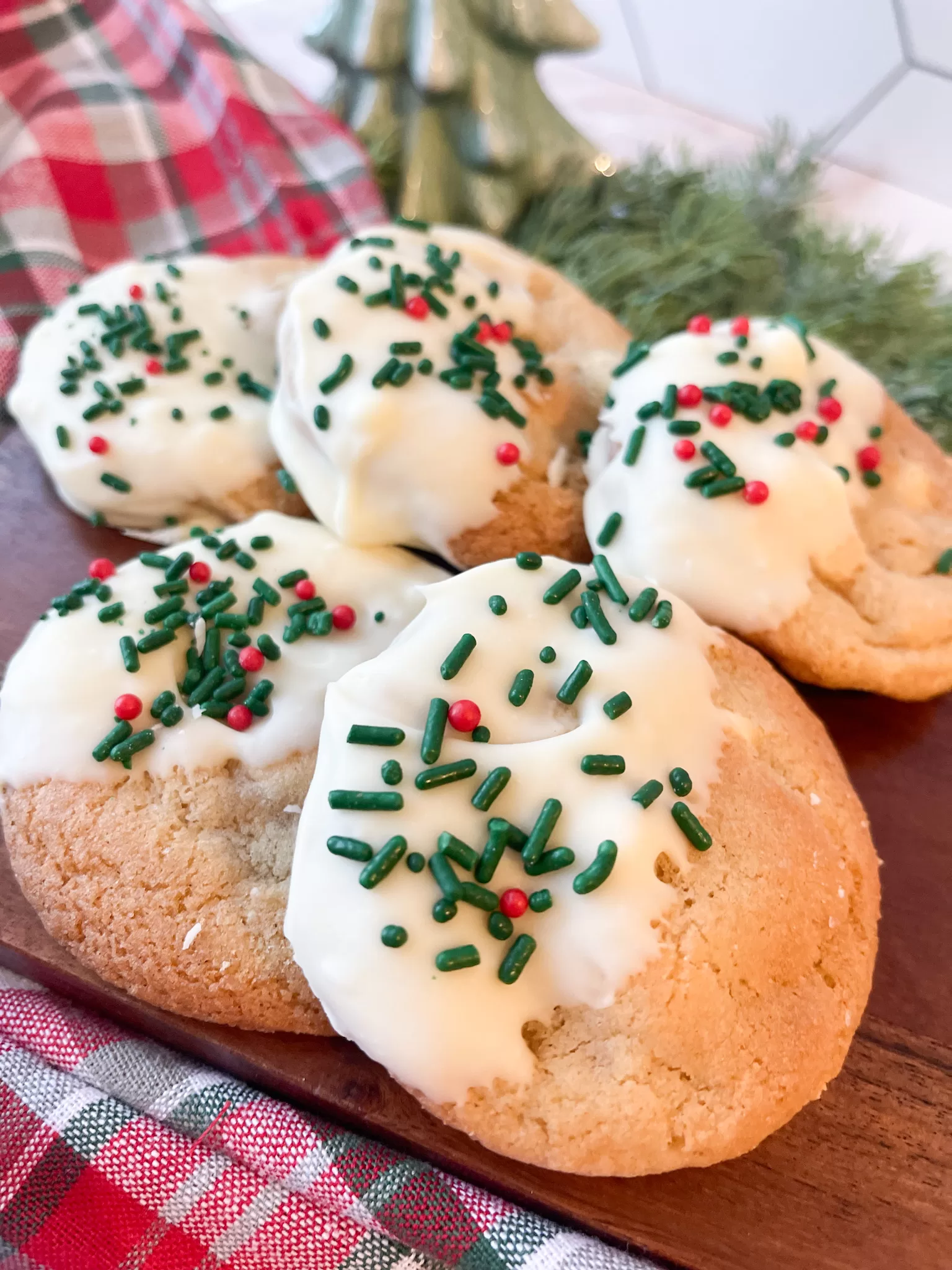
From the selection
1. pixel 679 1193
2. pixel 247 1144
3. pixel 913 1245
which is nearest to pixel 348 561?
pixel 247 1144

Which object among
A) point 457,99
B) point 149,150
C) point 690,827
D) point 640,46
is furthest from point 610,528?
point 640,46

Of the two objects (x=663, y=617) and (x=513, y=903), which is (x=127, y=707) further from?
(x=663, y=617)

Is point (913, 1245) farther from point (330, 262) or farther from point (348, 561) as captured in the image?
point (330, 262)

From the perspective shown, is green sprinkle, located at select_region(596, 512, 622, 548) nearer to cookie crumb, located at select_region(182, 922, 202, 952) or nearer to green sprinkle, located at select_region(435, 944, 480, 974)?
green sprinkle, located at select_region(435, 944, 480, 974)

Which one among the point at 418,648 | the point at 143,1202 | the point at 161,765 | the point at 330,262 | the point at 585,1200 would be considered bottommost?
the point at 143,1202

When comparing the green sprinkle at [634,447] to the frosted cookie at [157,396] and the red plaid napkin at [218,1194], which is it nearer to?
the frosted cookie at [157,396]

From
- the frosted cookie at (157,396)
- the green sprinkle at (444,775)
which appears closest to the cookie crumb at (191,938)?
the green sprinkle at (444,775)
